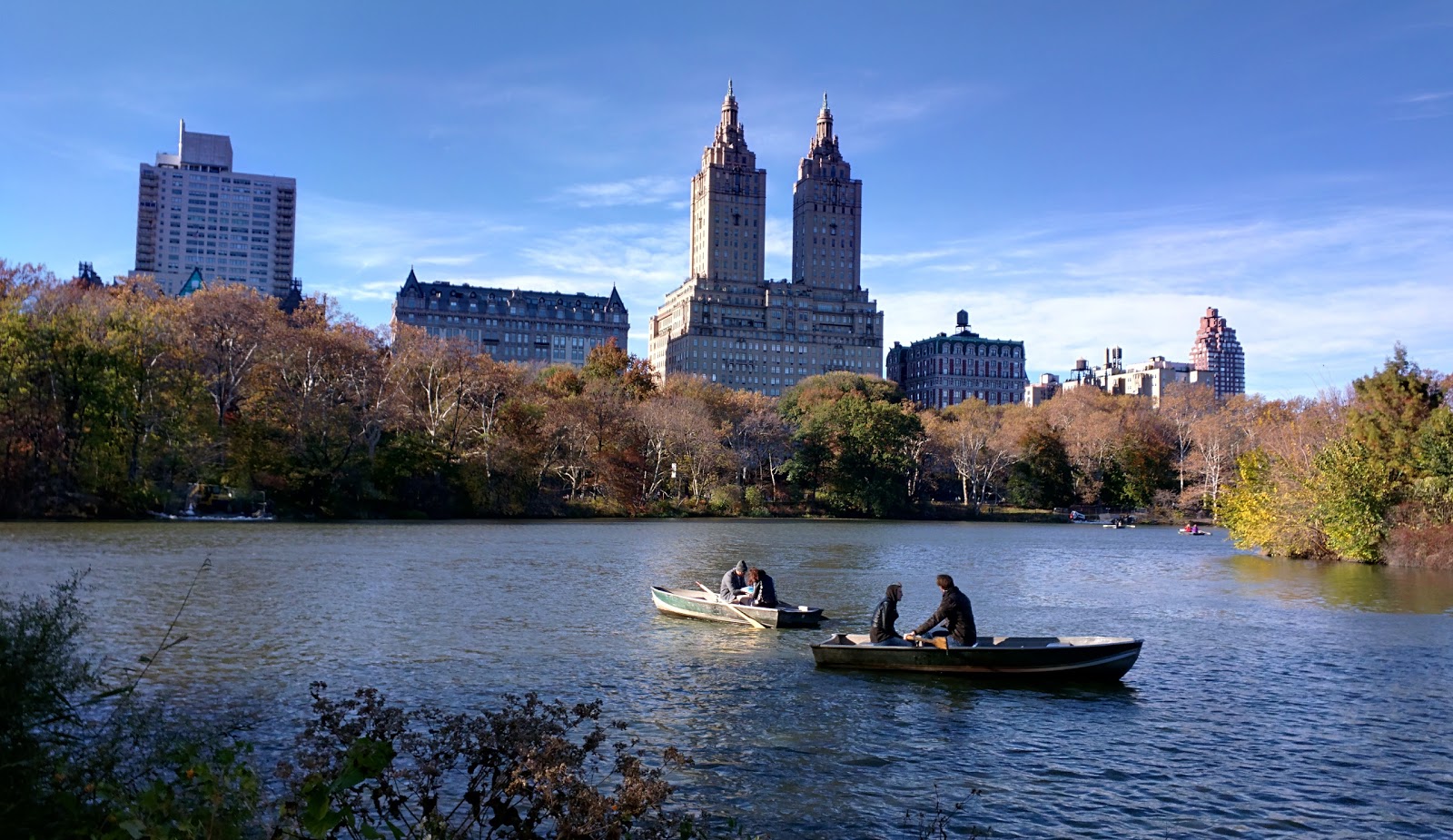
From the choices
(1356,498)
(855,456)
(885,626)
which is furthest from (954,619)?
(855,456)

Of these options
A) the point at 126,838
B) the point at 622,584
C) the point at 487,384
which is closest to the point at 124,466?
the point at 487,384

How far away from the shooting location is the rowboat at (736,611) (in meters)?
22.9

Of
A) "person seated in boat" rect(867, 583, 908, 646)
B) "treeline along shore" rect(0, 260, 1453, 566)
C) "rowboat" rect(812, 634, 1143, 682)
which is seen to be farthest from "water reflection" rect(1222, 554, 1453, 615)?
"person seated in boat" rect(867, 583, 908, 646)

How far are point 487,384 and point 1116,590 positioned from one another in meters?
50.6

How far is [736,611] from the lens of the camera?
23203mm

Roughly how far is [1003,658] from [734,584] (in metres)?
8.43

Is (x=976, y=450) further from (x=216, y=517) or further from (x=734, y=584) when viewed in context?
(x=734, y=584)

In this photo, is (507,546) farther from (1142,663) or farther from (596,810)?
(596,810)

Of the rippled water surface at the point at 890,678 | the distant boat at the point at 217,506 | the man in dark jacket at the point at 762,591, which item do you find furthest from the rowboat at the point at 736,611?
the distant boat at the point at 217,506

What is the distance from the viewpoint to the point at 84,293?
193 feet

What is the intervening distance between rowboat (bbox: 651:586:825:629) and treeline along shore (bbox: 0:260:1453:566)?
97.5ft

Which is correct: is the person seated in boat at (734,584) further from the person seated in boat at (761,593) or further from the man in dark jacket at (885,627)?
the man in dark jacket at (885,627)

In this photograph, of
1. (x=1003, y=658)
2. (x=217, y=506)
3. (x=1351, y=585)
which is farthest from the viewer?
(x=217, y=506)

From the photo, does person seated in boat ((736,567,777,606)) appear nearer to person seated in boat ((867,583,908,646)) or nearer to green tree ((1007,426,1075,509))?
person seated in boat ((867,583,908,646))
